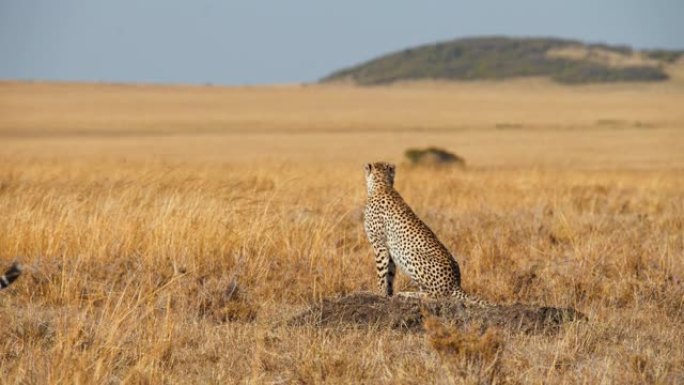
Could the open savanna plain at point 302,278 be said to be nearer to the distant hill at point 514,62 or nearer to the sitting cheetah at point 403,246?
the sitting cheetah at point 403,246

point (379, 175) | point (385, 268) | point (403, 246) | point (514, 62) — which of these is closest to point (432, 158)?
point (379, 175)

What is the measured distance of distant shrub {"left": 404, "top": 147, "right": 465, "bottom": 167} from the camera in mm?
23891

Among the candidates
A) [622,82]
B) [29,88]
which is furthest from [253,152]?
[622,82]

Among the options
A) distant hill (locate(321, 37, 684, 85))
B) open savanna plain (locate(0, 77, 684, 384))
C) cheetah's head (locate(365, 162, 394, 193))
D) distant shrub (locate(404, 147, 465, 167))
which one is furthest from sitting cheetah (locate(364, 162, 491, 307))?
distant hill (locate(321, 37, 684, 85))

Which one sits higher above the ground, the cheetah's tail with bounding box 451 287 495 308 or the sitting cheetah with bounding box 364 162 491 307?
the sitting cheetah with bounding box 364 162 491 307

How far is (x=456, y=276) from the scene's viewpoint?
660 cm

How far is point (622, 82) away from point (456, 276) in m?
81.6

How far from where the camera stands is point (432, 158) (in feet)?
79.3

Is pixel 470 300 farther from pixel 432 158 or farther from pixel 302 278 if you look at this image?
pixel 432 158

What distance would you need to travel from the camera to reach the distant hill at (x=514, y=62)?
303 feet

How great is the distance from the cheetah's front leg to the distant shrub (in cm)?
1619

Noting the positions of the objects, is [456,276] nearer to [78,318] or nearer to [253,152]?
[78,318]

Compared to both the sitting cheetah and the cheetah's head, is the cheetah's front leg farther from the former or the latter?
the cheetah's head

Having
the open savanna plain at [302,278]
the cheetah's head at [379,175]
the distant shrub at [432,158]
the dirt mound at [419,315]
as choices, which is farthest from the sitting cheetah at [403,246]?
the distant shrub at [432,158]
